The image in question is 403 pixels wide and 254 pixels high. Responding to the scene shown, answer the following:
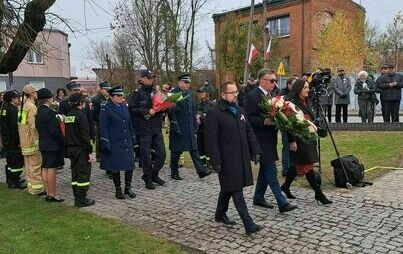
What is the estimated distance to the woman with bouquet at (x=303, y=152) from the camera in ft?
21.2

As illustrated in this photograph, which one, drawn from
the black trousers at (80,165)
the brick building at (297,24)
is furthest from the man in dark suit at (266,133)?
the brick building at (297,24)

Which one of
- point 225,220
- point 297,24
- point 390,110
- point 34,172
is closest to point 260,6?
point 297,24

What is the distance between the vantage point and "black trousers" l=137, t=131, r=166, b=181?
8.30 meters

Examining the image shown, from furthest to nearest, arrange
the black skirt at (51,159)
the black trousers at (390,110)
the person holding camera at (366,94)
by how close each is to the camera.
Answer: the person holding camera at (366,94) < the black trousers at (390,110) < the black skirt at (51,159)

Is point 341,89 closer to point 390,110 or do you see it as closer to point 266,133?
point 390,110

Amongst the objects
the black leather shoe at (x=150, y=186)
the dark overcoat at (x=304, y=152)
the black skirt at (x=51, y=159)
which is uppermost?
the dark overcoat at (x=304, y=152)

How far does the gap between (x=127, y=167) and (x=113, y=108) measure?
1044 mm

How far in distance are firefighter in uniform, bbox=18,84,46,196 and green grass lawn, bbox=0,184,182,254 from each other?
1016 millimetres

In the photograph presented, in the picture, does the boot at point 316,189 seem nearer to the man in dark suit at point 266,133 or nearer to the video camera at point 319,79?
the man in dark suit at point 266,133

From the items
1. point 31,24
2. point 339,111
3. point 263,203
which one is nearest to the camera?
point 263,203

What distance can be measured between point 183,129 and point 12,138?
3518mm

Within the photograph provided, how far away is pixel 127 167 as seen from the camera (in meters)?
7.59

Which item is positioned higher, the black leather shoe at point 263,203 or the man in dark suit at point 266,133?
the man in dark suit at point 266,133

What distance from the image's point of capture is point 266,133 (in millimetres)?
6414
